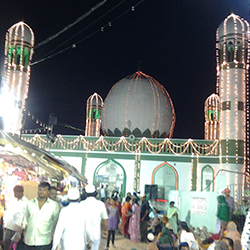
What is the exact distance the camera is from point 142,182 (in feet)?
67.2

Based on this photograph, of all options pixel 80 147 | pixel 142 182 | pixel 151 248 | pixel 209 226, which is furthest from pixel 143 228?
pixel 80 147

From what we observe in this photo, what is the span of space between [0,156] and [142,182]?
43.4 ft

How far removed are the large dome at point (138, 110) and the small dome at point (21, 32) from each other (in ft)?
22.5

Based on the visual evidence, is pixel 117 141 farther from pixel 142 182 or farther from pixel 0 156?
pixel 0 156

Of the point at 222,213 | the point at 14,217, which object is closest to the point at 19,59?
the point at 222,213

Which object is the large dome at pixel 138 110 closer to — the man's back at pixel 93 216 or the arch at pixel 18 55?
the arch at pixel 18 55

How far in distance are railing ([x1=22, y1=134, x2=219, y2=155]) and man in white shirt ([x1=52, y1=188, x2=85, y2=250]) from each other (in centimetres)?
1542

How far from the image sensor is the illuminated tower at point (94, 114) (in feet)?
88.2

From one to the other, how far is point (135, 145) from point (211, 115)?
7.81 m

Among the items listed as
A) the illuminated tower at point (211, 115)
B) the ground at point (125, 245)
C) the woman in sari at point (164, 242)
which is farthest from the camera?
the illuminated tower at point (211, 115)

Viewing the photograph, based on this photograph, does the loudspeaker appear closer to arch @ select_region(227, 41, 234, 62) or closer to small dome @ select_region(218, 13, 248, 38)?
arch @ select_region(227, 41, 234, 62)

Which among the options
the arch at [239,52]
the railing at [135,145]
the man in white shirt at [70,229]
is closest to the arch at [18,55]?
the railing at [135,145]

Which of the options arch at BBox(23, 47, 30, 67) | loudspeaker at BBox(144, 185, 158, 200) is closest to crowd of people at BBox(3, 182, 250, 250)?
loudspeaker at BBox(144, 185, 158, 200)

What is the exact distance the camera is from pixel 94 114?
2734cm
